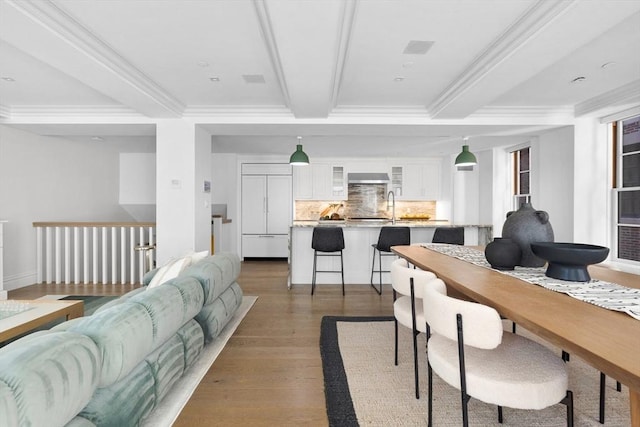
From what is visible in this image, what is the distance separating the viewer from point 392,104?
4316 mm

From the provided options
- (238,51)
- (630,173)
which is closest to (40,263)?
(238,51)

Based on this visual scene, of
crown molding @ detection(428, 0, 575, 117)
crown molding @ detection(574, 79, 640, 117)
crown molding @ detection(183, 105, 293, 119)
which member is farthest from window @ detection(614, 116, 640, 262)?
crown molding @ detection(183, 105, 293, 119)

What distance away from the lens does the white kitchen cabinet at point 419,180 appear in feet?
26.2

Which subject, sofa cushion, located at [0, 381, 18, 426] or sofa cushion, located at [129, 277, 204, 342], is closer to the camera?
sofa cushion, located at [0, 381, 18, 426]

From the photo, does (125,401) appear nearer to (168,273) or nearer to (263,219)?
(168,273)

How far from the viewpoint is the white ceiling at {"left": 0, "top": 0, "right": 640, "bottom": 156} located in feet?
7.39

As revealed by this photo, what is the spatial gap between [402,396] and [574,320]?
1.27 metres

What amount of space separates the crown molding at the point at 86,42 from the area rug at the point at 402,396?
9.81 feet

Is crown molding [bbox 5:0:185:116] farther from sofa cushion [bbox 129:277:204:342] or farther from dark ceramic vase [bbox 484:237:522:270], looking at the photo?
dark ceramic vase [bbox 484:237:522:270]

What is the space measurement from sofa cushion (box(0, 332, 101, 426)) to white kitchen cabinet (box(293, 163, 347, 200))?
6518 millimetres

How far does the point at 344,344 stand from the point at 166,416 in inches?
57.9

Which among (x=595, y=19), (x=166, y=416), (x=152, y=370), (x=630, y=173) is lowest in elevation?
(x=166, y=416)

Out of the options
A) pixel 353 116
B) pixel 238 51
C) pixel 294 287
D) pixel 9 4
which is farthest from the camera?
pixel 294 287

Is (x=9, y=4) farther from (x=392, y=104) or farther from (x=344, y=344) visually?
(x=392, y=104)
